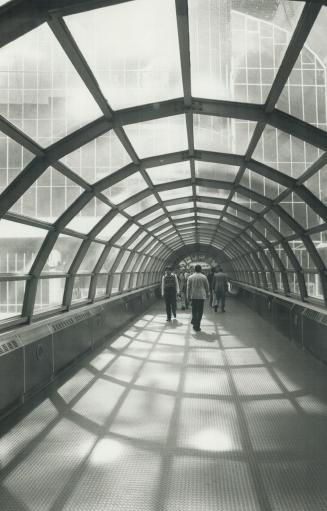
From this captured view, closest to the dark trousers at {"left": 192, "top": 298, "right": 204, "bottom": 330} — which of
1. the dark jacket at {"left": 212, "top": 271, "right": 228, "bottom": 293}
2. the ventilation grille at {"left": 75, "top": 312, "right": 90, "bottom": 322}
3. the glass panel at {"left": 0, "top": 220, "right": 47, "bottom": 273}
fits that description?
the ventilation grille at {"left": 75, "top": 312, "right": 90, "bottom": 322}

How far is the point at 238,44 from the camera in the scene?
4820 mm

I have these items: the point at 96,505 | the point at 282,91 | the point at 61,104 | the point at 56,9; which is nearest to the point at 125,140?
the point at 61,104

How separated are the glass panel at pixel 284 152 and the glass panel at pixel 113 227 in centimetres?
441

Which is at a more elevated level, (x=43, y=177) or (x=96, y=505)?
(x=43, y=177)

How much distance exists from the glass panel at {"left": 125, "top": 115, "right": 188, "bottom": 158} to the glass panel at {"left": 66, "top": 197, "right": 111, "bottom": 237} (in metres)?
1.56

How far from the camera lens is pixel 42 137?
525cm

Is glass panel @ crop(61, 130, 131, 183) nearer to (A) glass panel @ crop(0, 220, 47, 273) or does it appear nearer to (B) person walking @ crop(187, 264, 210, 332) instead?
(A) glass panel @ crop(0, 220, 47, 273)

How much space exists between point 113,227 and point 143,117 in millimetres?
5598

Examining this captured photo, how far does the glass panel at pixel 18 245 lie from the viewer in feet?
20.5

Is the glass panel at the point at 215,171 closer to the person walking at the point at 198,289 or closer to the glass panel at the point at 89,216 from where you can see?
the glass panel at the point at 89,216

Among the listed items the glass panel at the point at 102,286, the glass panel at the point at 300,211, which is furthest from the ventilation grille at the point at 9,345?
the glass panel at the point at 102,286

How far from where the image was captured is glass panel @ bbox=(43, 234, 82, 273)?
8.34m

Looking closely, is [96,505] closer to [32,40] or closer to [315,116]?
[32,40]

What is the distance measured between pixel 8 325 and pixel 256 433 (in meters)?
3.96
